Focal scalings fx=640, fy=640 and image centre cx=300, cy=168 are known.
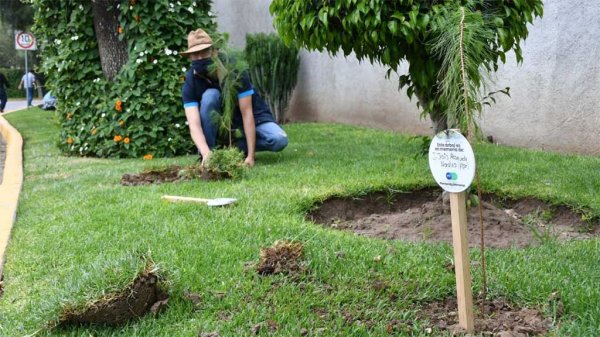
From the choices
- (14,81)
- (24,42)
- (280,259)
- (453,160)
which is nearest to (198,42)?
(280,259)

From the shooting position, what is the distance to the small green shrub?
10.8 meters

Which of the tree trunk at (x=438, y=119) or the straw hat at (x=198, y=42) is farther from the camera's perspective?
the straw hat at (x=198, y=42)

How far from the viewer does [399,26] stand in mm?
3240

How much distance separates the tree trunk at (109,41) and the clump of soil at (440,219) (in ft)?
13.8

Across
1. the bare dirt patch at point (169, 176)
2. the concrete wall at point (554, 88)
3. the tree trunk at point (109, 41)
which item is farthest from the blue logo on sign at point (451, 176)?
the tree trunk at point (109, 41)

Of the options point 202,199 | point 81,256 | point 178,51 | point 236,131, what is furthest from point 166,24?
point 81,256

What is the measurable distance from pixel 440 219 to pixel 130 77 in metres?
4.61

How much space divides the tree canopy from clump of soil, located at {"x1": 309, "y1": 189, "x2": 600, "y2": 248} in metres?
0.61

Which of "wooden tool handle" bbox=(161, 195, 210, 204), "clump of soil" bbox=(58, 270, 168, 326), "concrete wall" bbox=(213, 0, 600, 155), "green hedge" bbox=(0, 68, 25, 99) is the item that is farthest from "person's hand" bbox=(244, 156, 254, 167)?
"green hedge" bbox=(0, 68, 25, 99)

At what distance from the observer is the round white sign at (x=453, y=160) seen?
2156 mm

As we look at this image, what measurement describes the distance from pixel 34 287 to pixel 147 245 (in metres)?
0.57

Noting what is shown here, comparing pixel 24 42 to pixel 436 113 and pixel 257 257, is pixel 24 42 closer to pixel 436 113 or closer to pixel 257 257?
pixel 436 113

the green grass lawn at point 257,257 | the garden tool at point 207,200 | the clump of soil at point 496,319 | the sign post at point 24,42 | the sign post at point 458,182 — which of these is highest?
the sign post at point 24,42

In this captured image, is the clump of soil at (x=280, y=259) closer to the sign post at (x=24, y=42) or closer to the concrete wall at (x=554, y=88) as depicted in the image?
the concrete wall at (x=554, y=88)
